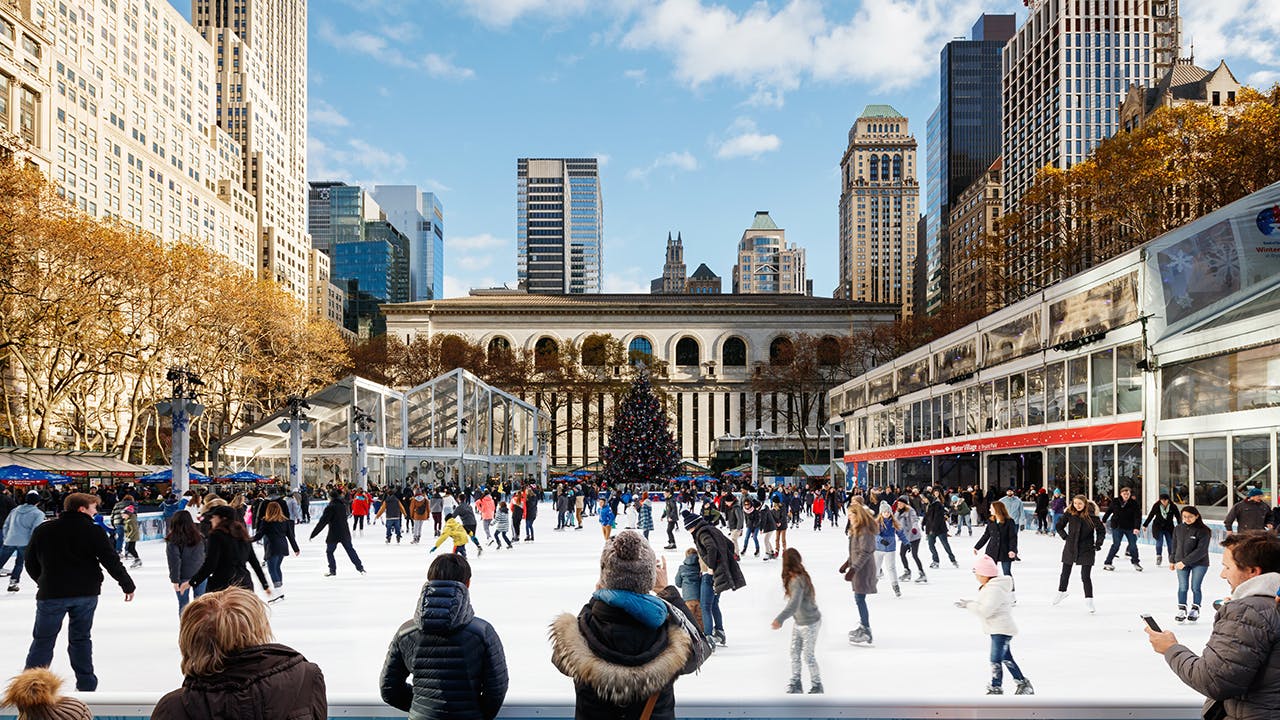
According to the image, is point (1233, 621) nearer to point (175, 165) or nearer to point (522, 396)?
point (522, 396)

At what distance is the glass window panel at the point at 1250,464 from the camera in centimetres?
1972

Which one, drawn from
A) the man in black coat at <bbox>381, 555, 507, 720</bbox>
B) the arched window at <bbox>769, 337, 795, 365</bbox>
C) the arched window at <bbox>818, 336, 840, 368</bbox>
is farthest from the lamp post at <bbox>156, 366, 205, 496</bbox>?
the arched window at <bbox>769, 337, 795, 365</bbox>

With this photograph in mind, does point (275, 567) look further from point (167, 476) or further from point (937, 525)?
point (167, 476)

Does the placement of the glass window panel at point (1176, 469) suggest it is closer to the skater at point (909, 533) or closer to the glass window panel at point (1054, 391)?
the glass window panel at point (1054, 391)

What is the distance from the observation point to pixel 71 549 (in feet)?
21.7

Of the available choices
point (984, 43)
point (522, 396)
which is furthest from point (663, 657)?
point (984, 43)

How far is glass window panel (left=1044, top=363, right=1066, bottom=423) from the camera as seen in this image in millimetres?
28906

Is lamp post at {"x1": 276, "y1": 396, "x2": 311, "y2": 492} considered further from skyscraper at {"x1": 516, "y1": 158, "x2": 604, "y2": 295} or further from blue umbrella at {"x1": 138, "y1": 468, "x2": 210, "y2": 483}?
skyscraper at {"x1": 516, "y1": 158, "x2": 604, "y2": 295}

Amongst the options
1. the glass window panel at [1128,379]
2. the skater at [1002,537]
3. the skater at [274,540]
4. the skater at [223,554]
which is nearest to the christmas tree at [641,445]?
the glass window panel at [1128,379]

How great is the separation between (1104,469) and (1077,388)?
270 cm

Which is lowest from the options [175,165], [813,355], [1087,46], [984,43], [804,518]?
[804,518]

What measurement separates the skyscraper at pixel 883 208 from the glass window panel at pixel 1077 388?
154 m

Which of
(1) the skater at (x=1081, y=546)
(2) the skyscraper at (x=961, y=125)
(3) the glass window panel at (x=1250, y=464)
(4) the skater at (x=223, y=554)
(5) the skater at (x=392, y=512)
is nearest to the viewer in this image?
(4) the skater at (x=223, y=554)

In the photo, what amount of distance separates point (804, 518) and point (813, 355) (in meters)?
41.2
